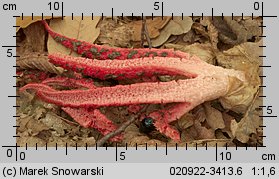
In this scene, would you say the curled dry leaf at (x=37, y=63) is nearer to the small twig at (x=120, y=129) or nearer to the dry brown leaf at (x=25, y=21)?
the dry brown leaf at (x=25, y=21)

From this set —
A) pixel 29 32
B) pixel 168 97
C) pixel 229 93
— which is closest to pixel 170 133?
pixel 168 97

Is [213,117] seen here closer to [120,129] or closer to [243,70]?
[243,70]

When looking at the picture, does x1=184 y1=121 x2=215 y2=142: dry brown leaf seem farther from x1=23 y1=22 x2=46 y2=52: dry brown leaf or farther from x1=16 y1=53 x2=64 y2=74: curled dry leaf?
x1=23 y1=22 x2=46 y2=52: dry brown leaf

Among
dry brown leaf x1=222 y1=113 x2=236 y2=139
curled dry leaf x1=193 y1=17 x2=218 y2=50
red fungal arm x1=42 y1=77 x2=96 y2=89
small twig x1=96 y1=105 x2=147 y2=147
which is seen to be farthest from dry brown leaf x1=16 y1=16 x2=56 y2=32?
dry brown leaf x1=222 y1=113 x2=236 y2=139

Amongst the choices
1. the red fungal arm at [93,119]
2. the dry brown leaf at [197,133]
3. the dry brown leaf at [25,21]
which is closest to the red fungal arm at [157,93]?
the red fungal arm at [93,119]

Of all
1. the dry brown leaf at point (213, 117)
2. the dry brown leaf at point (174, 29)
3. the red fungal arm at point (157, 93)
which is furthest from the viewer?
the dry brown leaf at point (174, 29)

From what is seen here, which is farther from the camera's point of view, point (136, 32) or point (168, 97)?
point (136, 32)

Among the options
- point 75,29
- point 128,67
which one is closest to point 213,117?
point 128,67

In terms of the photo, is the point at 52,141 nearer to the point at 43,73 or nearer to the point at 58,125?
the point at 58,125
